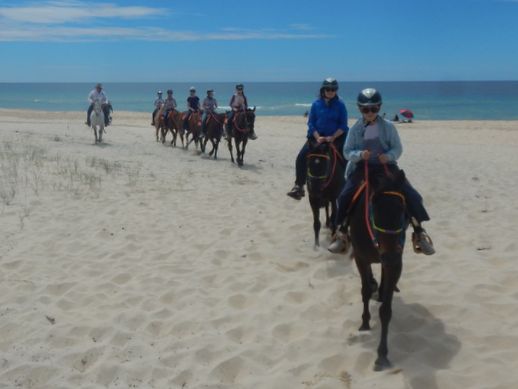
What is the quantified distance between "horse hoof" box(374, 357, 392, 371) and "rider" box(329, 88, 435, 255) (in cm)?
96

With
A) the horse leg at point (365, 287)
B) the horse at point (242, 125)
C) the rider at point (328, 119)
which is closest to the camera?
the horse leg at point (365, 287)

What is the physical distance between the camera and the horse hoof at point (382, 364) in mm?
4484

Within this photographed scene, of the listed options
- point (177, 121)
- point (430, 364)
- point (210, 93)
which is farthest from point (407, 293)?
point (177, 121)

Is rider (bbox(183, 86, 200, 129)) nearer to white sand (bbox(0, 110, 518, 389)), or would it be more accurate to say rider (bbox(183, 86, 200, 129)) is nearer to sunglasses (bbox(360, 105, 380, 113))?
white sand (bbox(0, 110, 518, 389))

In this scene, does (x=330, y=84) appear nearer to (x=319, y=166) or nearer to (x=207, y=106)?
(x=319, y=166)

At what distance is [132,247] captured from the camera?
7.56 metres

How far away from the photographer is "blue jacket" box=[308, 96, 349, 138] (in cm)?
789

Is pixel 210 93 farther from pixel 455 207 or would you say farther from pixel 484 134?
pixel 484 134

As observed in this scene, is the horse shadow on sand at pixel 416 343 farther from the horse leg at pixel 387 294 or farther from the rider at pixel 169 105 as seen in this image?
the rider at pixel 169 105

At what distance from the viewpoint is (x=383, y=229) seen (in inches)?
170

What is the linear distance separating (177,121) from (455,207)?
519 inches

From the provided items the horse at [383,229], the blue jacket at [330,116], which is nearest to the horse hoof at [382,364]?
the horse at [383,229]

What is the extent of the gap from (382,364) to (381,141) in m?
1.95

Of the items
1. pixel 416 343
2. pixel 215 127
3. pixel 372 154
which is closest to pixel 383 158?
pixel 372 154
